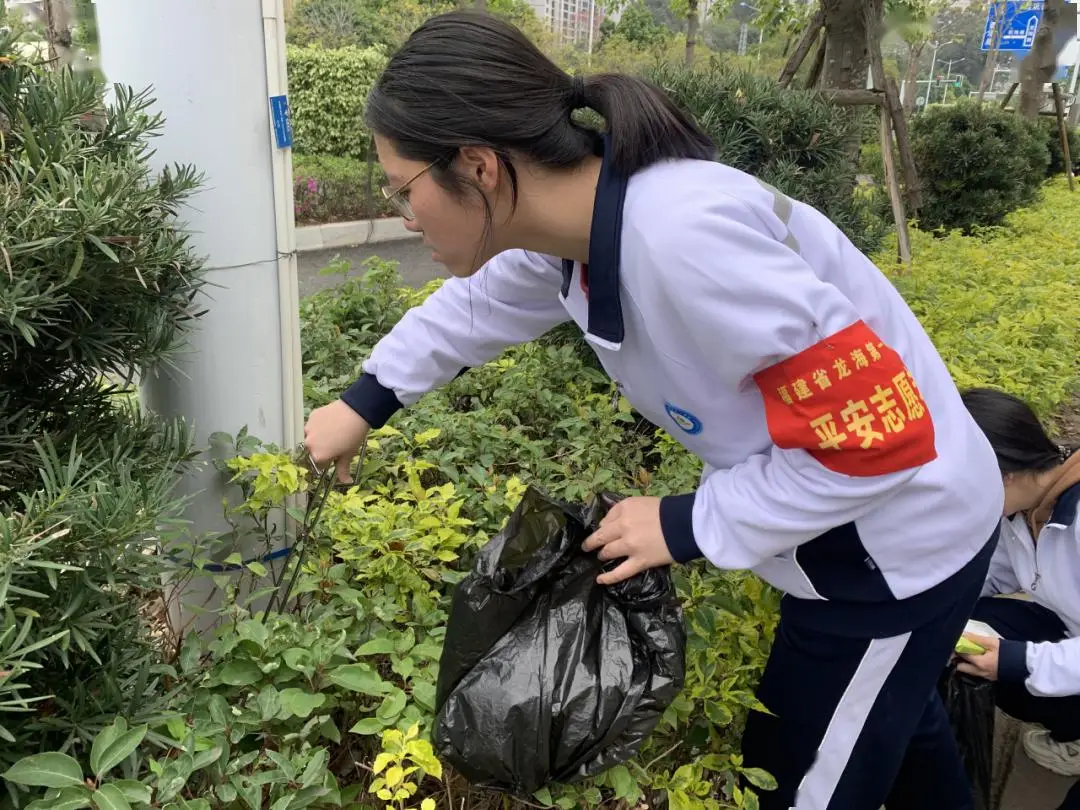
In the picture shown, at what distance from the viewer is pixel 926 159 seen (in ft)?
28.4

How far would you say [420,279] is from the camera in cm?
775

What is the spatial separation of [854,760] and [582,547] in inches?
26.3

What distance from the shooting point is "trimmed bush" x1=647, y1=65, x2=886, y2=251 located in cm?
367

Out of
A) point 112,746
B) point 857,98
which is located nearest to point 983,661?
point 112,746

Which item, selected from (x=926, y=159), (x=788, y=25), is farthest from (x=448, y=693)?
(x=788, y=25)

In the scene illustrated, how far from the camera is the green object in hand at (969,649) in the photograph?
2070mm

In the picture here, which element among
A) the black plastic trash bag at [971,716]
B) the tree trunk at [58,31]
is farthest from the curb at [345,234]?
the black plastic trash bag at [971,716]

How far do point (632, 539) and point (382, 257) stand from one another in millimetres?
8071

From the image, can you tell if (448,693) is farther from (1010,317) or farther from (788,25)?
(788,25)

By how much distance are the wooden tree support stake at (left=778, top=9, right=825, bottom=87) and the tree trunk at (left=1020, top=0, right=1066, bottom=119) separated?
681 centimetres

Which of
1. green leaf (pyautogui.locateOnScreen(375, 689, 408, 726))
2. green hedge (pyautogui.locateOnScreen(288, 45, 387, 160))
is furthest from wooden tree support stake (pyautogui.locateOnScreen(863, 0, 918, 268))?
green hedge (pyautogui.locateOnScreen(288, 45, 387, 160))

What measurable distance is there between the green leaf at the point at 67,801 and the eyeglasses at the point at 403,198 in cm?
87

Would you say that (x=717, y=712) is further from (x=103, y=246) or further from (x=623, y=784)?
(x=103, y=246)

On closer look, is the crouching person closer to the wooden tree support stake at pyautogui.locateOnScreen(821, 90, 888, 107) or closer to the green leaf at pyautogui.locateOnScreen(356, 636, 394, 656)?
the green leaf at pyautogui.locateOnScreen(356, 636, 394, 656)
